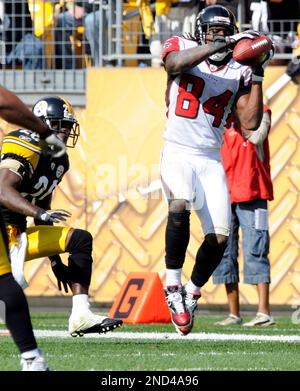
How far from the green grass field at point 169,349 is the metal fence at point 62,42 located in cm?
372

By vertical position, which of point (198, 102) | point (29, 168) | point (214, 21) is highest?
point (214, 21)

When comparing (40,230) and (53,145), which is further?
(40,230)

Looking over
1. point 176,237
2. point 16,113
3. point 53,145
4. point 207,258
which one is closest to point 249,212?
point 207,258

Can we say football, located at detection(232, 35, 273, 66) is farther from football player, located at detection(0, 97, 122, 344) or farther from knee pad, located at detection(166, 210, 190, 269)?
football player, located at detection(0, 97, 122, 344)

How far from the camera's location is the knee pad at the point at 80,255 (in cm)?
692

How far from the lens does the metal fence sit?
11.8 metres

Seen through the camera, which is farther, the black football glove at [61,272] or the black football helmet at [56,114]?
the black football helmet at [56,114]

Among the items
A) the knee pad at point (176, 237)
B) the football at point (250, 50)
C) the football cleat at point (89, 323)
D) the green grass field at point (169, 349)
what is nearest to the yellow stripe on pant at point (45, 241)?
the football cleat at point (89, 323)

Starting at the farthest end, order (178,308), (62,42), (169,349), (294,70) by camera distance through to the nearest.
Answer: (62,42)
(294,70)
(178,308)
(169,349)

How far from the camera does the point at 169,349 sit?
676 cm

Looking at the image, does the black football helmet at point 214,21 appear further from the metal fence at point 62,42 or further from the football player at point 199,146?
the metal fence at point 62,42

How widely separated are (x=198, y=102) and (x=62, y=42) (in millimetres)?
4813

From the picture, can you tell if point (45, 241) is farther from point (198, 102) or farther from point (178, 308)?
point (198, 102)

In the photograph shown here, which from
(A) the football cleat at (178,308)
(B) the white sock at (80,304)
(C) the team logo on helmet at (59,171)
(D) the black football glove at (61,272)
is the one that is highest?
(C) the team logo on helmet at (59,171)
